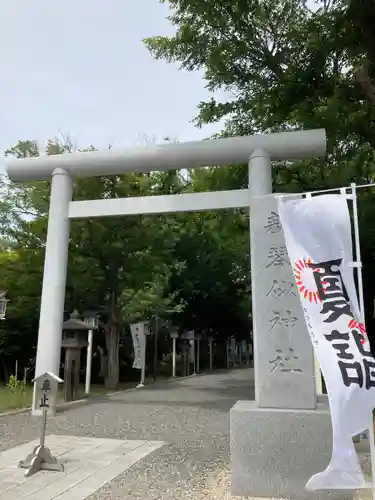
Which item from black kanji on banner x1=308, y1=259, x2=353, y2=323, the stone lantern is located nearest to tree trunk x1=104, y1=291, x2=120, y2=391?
the stone lantern

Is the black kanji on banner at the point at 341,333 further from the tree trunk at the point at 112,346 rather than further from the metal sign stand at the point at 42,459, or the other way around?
the tree trunk at the point at 112,346

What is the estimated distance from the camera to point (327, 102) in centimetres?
963

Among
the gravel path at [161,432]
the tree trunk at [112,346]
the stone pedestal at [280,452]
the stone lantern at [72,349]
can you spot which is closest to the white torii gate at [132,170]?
the gravel path at [161,432]

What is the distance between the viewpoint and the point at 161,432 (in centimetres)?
820

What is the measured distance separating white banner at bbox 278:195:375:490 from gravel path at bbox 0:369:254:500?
1.91m

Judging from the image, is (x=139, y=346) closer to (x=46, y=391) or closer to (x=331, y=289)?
(x=46, y=391)

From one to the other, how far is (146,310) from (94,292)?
522 centimetres

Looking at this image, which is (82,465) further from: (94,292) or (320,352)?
(94,292)

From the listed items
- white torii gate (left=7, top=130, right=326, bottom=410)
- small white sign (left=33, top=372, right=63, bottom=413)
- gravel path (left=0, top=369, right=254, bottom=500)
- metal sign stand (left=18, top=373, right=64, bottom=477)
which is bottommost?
gravel path (left=0, top=369, right=254, bottom=500)

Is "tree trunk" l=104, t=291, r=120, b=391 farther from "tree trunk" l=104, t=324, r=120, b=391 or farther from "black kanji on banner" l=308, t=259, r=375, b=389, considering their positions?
"black kanji on banner" l=308, t=259, r=375, b=389

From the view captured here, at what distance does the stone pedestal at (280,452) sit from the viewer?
4.41 m

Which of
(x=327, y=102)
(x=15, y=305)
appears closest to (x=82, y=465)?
(x=327, y=102)

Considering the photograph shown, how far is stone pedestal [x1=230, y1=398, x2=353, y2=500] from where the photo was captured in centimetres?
441

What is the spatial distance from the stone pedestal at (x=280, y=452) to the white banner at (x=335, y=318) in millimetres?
1210
